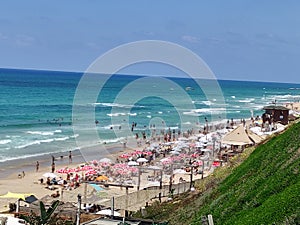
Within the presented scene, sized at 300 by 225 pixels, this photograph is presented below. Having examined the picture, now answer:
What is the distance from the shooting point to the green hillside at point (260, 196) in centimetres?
753

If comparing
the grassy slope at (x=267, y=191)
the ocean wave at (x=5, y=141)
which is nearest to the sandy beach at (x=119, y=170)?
the ocean wave at (x=5, y=141)

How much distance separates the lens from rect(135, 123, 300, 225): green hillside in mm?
7531

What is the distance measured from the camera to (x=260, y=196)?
9.11 m

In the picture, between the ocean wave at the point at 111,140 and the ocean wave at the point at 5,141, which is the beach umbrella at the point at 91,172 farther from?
the ocean wave at the point at 111,140

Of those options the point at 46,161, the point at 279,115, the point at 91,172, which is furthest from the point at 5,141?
the point at 279,115

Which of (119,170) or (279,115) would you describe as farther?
(279,115)

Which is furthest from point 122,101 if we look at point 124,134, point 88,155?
point 88,155

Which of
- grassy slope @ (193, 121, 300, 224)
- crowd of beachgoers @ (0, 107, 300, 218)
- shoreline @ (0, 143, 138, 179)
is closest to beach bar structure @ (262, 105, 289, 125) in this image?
crowd of beachgoers @ (0, 107, 300, 218)

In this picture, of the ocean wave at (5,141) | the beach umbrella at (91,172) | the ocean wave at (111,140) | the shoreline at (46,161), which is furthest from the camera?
the ocean wave at (111,140)

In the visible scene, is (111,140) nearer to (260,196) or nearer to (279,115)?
(279,115)

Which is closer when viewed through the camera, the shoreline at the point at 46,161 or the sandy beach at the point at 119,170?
the sandy beach at the point at 119,170

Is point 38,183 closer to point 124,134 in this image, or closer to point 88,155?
point 88,155

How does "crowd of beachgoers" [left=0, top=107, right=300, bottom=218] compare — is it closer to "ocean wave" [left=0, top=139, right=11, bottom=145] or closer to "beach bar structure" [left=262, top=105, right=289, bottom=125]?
"beach bar structure" [left=262, top=105, right=289, bottom=125]

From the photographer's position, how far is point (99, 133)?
1892 inches
